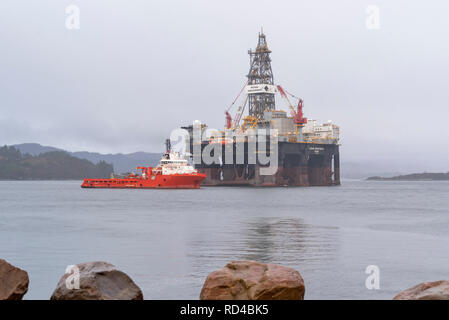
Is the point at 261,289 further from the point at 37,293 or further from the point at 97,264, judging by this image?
the point at 37,293

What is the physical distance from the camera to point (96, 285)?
6281mm

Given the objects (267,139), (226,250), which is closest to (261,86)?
(267,139)

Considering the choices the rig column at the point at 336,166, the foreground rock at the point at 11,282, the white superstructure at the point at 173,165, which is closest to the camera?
the foreground rock at the point at 11,282

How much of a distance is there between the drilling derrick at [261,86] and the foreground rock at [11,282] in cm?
7764

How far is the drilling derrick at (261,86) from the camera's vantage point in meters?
84.2

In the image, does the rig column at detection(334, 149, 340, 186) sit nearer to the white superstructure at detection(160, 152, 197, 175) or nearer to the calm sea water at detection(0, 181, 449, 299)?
the white superstructure at detection(160, 152, 197, 175)

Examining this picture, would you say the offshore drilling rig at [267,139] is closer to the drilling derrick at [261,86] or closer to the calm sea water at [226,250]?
the drilling derrick at [261,86]

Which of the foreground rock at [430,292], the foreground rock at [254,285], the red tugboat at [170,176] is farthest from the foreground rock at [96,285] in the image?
the red tugboat at [170,176]

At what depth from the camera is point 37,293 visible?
355 inches

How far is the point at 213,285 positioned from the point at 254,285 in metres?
0.53

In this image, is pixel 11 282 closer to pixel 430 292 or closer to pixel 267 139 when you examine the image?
pixel 430 292

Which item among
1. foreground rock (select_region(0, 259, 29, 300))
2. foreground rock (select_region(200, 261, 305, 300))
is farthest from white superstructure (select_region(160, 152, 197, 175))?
foreground rock (select_region(200, 261, 305, 300))

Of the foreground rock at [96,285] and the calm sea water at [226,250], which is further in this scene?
the calm sea water at [226,250]

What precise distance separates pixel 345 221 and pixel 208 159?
187 ft
